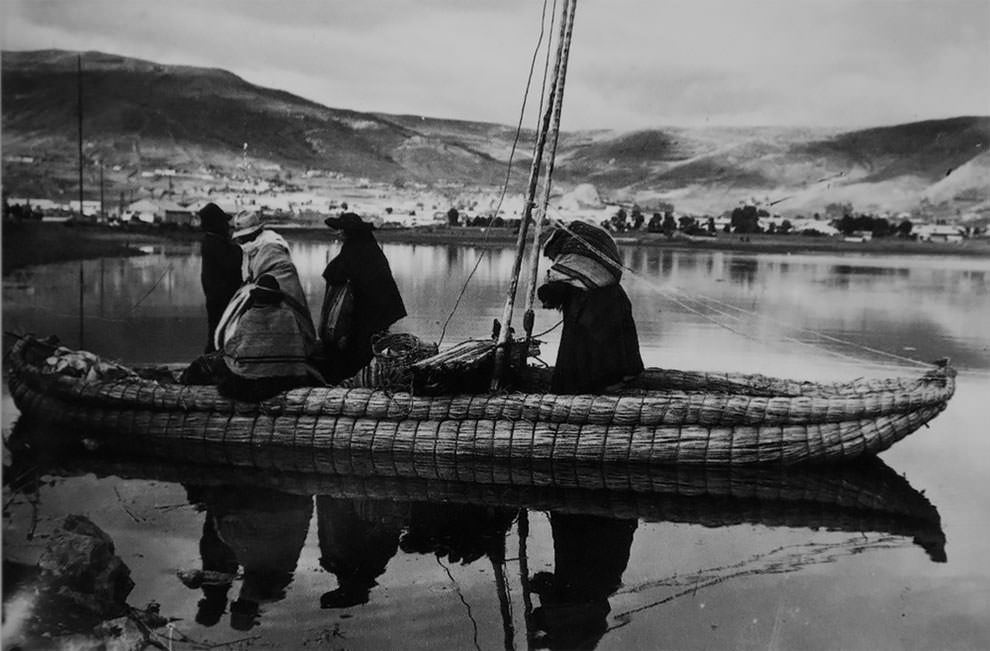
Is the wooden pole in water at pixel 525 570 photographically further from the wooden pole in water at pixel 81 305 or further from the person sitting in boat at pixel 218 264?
the wooden pole in water at pixel 81 305

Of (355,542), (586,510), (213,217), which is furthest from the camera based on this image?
(213,217)

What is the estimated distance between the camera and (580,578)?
10.8 feet

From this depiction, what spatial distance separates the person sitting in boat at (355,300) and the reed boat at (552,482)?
716mm

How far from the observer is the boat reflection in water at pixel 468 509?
3209 millimetres

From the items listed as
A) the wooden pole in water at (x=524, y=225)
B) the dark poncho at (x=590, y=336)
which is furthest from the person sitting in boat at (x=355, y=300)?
the dark poncho at (x=590, y=336)

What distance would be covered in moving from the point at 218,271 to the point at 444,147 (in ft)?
4.87

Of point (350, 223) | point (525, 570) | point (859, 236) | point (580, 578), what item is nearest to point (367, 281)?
point (350, 223)

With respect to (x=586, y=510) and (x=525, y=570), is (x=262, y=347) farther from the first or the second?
(x=525, y=570)

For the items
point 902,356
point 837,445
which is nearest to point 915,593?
point 837,445

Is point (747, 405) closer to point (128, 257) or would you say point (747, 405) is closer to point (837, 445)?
point (837, 445)

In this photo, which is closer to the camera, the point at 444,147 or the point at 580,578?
the point at 580,578

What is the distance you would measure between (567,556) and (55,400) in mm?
3012

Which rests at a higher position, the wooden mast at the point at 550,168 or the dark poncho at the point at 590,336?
the wooden mast at the point at 550,168

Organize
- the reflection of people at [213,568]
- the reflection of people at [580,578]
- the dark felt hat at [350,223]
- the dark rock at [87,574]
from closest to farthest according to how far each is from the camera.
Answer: the reflection of people at [580,578]
the reflection of people at [213,568]
the dark rock at [87,574]
the dark felt hat at [350,223]
